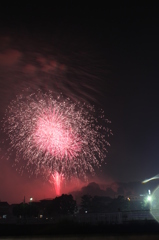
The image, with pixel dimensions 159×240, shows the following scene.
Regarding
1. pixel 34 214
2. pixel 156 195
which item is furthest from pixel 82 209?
pixel 156 195

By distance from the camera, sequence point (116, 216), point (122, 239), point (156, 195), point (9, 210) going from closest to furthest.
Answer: point (122, 239) → point (116, 216) → point (156, 195) → point (9, 210)

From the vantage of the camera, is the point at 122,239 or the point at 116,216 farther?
the point at 116,216

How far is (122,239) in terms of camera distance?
11.1 m

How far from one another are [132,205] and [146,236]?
9718 centimetres

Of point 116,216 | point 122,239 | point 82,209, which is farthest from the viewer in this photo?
point 82,209

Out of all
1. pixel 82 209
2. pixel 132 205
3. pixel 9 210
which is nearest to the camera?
pixel 132 205

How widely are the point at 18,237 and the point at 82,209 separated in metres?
108

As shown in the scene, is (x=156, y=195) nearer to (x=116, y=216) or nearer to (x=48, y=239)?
(x=116, y=216)

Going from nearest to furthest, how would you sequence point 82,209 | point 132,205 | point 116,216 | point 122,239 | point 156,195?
point 122,239 < point 116,216 < point 156,195 < point 132,205 < point 82,209

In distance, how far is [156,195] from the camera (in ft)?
277

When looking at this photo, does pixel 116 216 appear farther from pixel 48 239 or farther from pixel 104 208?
pixel 104 208

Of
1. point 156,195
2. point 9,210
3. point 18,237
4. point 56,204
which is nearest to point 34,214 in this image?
point 56,204

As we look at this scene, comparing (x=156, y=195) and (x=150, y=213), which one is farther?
(x=156, y=195)

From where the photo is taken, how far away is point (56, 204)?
104m
